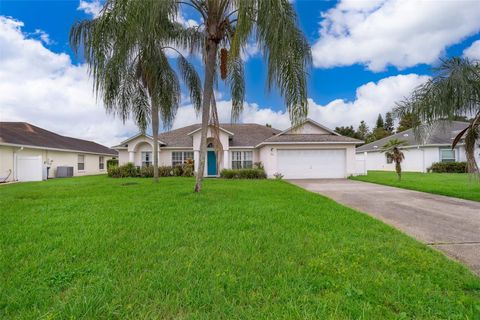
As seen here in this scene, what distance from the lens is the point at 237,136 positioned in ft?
76.3

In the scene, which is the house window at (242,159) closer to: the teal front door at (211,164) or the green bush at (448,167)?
the teal front door at (211,164)

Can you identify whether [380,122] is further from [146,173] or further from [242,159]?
[146,173]

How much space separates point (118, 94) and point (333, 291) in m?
11.7

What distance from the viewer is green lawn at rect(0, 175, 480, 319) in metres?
2.54

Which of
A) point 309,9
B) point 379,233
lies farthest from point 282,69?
point 379,233

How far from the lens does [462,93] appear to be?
8.05 meters

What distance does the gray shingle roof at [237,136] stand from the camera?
2191 cm

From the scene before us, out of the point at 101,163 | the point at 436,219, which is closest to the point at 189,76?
the point at 436,219

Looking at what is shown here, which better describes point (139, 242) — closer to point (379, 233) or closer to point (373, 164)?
point (379, 233)

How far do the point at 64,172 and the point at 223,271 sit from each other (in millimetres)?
24910

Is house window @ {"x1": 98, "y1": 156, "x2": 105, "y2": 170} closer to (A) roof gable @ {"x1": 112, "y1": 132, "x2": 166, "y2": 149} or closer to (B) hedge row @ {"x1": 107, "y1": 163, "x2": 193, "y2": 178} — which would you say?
(A) roof gable @ {"x1": 112, "y1": 132, "x2": 166, "y2": 149}

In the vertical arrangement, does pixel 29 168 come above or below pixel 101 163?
below

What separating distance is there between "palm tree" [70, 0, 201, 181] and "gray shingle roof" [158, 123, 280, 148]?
7.71 meters

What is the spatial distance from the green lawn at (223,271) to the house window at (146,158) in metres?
16.2
